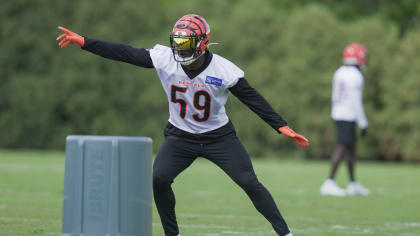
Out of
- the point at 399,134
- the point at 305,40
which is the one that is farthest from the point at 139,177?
the point at 305,40

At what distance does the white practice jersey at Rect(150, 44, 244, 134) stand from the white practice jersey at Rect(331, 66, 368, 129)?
6563mm

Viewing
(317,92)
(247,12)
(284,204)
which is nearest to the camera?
(284,204)

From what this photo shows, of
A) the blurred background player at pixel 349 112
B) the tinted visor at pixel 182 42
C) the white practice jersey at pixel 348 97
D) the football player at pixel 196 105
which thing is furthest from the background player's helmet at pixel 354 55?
the tinted visor at pixel 182 42

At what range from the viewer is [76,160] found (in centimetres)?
601

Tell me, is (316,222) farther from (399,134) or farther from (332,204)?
(399,134)

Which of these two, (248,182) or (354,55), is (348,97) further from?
(248,182)

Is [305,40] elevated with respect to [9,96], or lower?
elevated

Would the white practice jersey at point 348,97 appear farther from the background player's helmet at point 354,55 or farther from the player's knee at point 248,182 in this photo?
the player's knee at point 248,182

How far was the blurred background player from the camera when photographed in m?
12.3

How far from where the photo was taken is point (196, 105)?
6301 millimetres

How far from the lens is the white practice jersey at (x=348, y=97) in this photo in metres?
12.7

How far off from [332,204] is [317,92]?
2403 cm

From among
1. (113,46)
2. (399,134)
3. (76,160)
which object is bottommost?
(399,134)

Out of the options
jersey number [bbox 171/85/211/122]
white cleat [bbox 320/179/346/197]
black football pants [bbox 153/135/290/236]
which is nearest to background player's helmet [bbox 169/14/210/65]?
jersey number [bbox 171/85/211/122]
